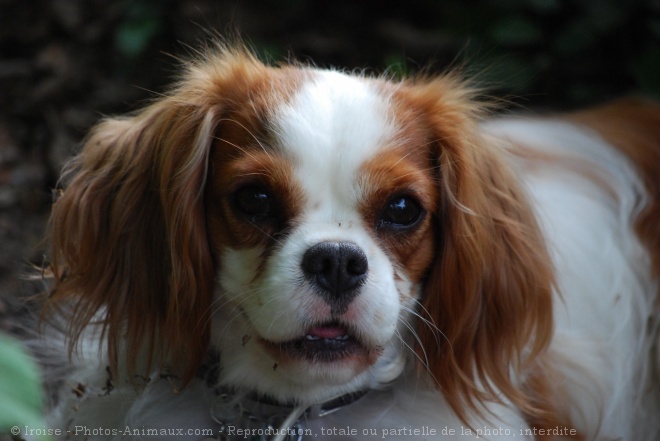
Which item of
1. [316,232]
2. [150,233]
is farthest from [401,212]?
[150,233]

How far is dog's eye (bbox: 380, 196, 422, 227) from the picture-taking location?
2139 millimetres

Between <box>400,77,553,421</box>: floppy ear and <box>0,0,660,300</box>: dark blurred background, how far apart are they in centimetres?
147

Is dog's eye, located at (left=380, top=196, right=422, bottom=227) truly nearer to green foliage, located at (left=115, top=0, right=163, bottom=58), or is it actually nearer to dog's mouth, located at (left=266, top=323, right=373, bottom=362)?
dog's mouth, located at (left=266, top=323, right=373, bottom=362)

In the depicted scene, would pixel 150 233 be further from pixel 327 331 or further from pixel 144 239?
pixel 327 331

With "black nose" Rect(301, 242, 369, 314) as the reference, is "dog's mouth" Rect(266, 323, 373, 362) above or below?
below

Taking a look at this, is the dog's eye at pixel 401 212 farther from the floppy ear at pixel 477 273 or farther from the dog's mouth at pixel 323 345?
the dog's mouth at pixel 323 345

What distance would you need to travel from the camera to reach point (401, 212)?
7.11ft

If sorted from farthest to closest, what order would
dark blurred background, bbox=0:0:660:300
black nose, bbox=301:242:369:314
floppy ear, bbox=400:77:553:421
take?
1. dark blurred background, bbox=0:0:660:300
2. floppy ear, bbox=400:77:553:421
3. black nose, bbox=301:242:369:314

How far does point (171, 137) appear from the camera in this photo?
228 centimetres

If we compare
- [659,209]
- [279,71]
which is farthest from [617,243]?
[279,71]

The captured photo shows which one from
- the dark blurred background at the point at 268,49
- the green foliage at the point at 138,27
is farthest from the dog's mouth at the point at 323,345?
the green foliage at the point at 138,27

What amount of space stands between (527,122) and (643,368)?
1.02m

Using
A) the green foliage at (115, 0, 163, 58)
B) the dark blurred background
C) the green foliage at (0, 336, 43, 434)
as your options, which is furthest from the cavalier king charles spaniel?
the green foliage at (115, 0, 163, 58)

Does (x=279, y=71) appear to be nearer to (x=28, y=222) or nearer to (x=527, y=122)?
(x=527, y=122)
